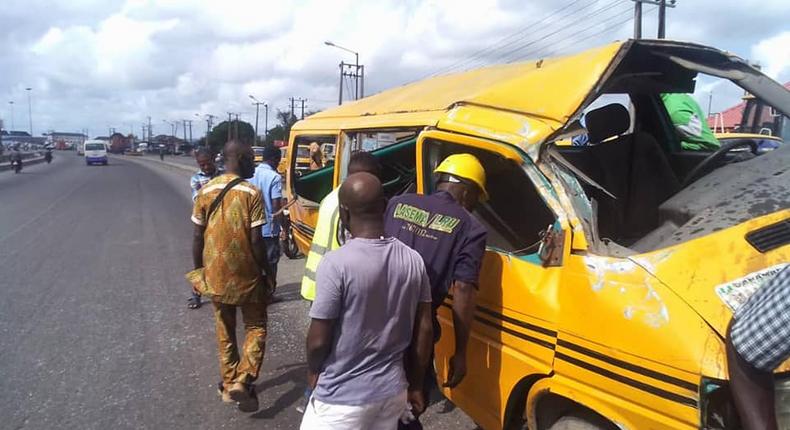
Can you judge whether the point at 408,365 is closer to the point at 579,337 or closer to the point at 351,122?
the point at 579,337

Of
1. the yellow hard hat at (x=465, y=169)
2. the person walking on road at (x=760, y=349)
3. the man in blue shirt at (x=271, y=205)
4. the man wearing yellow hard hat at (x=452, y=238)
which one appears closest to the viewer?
the person walking on road at (x=760, y=349)

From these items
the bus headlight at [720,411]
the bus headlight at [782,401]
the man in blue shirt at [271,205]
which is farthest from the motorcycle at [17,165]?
the bus headlight at [782,401]

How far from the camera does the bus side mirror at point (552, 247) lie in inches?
92.1

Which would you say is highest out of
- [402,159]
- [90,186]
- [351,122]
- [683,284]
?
[351,122]

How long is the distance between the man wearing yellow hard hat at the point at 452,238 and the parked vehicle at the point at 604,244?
175 mm

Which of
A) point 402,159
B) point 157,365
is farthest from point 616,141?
point 157,365

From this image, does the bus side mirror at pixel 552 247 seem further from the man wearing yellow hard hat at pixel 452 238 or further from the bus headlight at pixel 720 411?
the bus headlight at pixel 720 411

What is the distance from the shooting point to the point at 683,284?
1.99 m

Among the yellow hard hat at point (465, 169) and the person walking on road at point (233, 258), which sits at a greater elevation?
the yellow hard hat at point (465, 169)

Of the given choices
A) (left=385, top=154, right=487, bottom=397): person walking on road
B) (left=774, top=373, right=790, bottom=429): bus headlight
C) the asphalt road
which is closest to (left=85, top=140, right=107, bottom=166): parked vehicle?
the asphalt road

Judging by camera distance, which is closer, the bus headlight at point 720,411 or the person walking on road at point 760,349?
the person walking on road at point 760,349

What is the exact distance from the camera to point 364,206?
2.09m

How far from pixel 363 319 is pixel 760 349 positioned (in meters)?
1.22

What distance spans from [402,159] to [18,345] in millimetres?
3487
